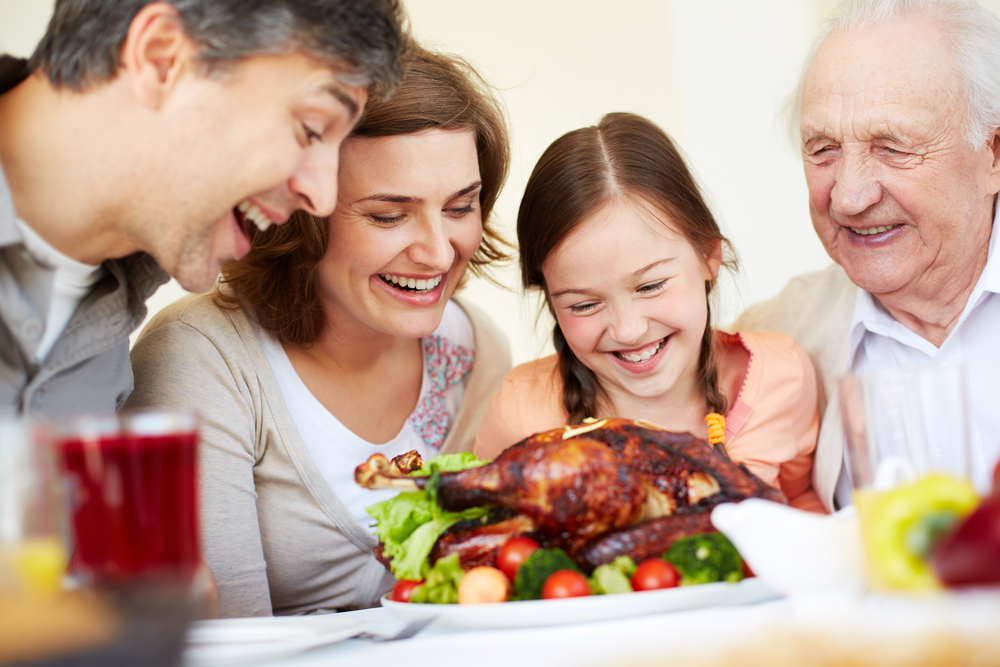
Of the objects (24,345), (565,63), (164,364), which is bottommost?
(164,364)

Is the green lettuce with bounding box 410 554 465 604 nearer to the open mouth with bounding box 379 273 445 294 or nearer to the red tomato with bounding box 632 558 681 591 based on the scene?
the red tomato with bounding box 632 558 681 591

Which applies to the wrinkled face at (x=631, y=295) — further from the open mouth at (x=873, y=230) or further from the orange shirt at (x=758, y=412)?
the open mouth at (x=873, y=230)

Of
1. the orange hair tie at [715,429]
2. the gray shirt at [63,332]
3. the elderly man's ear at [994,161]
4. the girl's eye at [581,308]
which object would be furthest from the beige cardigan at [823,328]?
the gray shirt at [63,332]

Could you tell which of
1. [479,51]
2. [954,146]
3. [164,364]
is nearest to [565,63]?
[479,51]

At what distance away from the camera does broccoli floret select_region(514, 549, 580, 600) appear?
3.65ft

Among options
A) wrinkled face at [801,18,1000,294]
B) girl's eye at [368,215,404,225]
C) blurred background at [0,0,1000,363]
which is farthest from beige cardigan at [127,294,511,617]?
blurred background at [0,0,1000,363]

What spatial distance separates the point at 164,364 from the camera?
1.90m

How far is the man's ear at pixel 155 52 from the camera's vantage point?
1.27 m

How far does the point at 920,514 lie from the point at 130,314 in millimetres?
1459

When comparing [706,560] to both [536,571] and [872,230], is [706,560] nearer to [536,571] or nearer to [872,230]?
[536,571]

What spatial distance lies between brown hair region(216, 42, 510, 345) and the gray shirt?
411 mm

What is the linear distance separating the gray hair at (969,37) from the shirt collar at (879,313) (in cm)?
26

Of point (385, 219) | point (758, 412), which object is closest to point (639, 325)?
point (758, 412)

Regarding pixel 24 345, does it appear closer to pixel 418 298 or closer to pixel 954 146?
pixel 418 298
